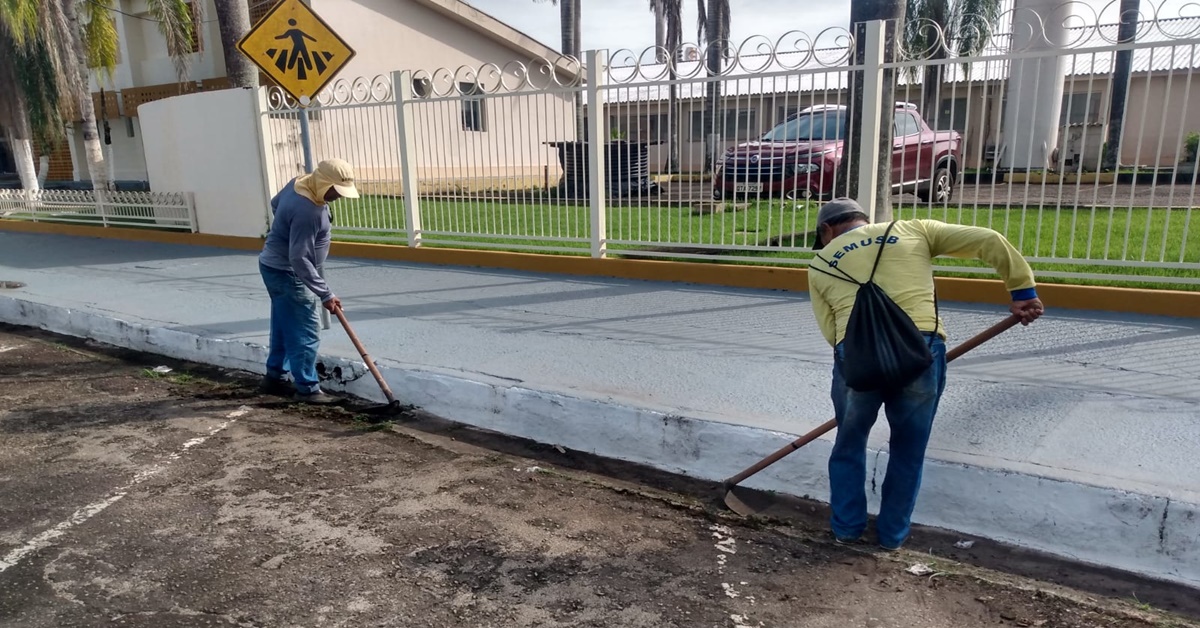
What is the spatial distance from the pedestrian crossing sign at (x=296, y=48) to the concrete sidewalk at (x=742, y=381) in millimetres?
2032

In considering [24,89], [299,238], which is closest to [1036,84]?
[299,238]

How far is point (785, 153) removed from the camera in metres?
7.41

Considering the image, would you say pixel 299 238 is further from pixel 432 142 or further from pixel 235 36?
pixel 235 36

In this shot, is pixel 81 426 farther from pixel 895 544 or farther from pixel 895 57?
pixel 895 57

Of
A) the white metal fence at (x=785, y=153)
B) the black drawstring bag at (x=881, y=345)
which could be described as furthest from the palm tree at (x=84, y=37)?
the black drawstring bag at (x=881, y=345)

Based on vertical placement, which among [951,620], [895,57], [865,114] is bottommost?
[951,620]

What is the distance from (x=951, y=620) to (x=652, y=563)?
3.72 feet

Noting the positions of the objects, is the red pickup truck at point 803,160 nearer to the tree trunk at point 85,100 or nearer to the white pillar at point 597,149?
the white pillar at point 597,149

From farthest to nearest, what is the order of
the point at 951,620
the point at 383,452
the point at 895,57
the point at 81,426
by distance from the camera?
the point at 895,57 < the point at 81,426 < the point at 383,452 < the point at 951,620

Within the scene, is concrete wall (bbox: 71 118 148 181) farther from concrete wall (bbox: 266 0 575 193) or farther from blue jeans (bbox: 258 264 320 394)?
blue jeans (bbox: 258 264 320 394)

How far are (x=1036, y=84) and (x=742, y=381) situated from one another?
11.2 ft

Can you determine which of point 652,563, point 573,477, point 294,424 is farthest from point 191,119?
point 652,563

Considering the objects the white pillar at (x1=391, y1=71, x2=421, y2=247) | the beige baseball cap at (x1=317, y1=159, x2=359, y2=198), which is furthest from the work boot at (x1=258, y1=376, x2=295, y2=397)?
the white pillar at (x1=391, y1=71, x2=421, y2=247)

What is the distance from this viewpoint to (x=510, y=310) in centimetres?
727
